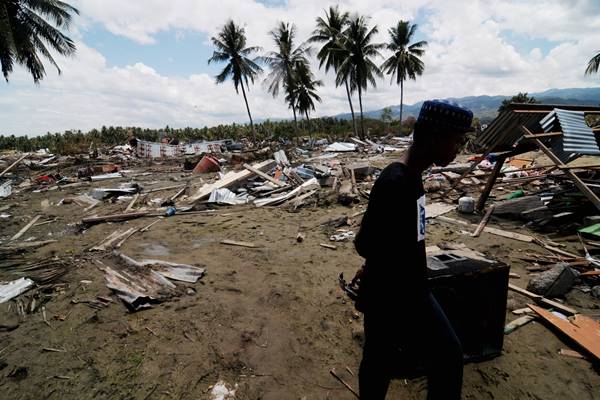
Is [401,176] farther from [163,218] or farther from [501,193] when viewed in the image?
[501,193]

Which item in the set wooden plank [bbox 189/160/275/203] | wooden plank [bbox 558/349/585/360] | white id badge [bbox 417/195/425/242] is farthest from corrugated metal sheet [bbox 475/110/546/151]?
wooden plank [bbox 189/160/275/203]

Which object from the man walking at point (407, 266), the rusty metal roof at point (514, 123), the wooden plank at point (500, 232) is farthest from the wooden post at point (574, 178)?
the man walking at point (407, 266)

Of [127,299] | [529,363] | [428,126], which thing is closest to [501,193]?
[529,363]

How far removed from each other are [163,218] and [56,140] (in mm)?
27843

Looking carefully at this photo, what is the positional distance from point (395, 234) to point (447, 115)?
2.18ft

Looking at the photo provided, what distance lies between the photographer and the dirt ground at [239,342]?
2582 millimetres

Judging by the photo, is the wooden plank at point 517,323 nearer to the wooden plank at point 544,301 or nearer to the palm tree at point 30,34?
the wooden plank at point 544,301

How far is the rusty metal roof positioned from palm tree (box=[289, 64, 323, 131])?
22193mm

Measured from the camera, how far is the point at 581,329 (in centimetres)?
297

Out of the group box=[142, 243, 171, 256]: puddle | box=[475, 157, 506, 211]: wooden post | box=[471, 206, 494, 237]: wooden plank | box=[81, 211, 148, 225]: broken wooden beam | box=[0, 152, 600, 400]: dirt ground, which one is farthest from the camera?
box=[81, 211, 148, 225]: broken wooden beam

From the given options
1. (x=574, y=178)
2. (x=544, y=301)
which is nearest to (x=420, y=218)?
(x=544, y=301)

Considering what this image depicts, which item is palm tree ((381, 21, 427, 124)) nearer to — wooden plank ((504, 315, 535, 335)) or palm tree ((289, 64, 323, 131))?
palm tree ((289, 64, 323, 131))

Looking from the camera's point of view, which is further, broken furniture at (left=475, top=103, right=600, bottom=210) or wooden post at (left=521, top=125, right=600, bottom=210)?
broken furniture at (left=475, top=103, right=600, bottom=210)

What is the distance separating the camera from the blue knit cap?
155cm
